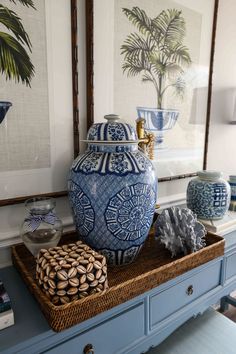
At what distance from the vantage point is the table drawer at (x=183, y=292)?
0.63 metres

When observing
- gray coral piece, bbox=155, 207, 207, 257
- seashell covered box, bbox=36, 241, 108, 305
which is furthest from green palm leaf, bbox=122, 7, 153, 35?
seashell covered box, bbox=36, 241, 108, 305

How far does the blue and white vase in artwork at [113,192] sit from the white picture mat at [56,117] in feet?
0.51

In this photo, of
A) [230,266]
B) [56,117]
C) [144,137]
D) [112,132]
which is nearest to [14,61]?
[56,117]

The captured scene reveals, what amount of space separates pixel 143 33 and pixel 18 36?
41cm

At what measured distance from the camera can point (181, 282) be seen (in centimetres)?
68

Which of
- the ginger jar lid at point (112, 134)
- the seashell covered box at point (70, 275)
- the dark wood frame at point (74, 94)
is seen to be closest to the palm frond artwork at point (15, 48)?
the dark wood frame at point (74, 94)

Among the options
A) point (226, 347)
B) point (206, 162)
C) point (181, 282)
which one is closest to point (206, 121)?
point (206, 162)

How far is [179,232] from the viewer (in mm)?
714

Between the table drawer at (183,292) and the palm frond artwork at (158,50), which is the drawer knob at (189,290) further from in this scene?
the palm frond artwork at (158,50)

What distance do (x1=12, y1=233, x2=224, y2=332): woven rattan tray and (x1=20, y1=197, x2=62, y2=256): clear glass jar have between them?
0.17 feet

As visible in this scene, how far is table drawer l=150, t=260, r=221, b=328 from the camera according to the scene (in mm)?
635

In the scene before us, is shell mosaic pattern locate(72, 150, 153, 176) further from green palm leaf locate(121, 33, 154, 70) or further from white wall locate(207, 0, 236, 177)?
white wall locate(207, 0, 236, 177)

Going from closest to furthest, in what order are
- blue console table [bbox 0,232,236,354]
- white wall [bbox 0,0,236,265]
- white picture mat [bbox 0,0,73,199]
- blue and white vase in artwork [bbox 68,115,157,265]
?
blue console table [bbox 0,232,236,354] → blue and white vase in artwork [bbox 68,115,157,265] → white picture mat [bbox 0,0,73,199] → white wall [bbox 0,0,236,265]

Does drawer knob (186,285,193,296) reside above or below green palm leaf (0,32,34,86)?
below
